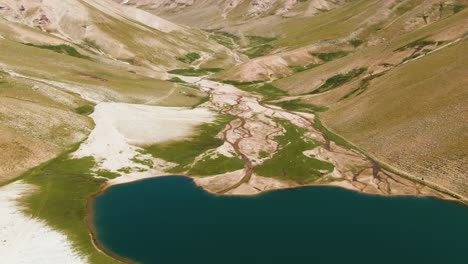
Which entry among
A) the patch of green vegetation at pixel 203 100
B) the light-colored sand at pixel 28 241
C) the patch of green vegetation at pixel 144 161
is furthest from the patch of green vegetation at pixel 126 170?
the patch of green vegetation at pixel 203 100

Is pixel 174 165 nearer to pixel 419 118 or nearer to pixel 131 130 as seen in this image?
pixel 131 130

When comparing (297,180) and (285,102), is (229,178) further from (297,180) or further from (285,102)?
(285,102)

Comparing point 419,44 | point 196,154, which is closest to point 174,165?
point 196,154

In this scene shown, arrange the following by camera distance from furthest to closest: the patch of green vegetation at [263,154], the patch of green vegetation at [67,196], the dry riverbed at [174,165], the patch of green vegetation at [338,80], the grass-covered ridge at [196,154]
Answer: the patch of green vegetation at [338,80] < the patch of green vegetation at [263,154] < the grass-covered ridge at [196,154] < the patch of green vegetation at [67,196] < the dry riverbed at [174,165]

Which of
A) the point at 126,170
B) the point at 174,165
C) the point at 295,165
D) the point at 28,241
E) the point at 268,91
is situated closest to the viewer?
the point at 28,241

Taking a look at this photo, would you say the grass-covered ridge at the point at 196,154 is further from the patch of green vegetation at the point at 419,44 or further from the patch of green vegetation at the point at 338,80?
the patch of green vegetation at the point at 419,44

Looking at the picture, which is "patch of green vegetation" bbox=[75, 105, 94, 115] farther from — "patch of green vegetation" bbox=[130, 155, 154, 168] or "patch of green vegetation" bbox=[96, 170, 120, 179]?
"patch of green vegetation" bbox=[96, 170, 120, 179]
